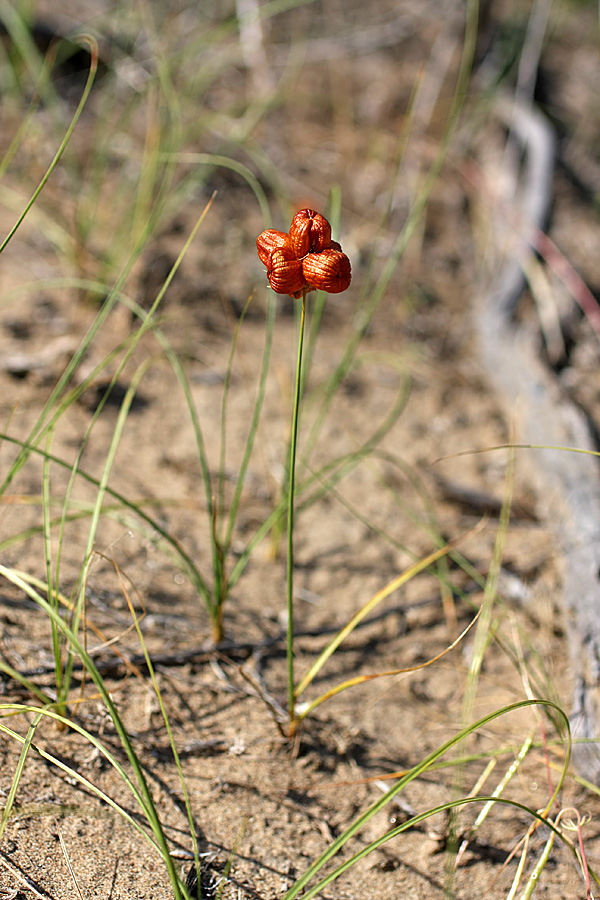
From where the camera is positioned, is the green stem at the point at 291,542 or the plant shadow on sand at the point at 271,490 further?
the plant shadow on sand at the point at 271,490

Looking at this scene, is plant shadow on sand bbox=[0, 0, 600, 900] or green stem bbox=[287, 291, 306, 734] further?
plant shadow on sand bbox=[0, 0, 600, 900]

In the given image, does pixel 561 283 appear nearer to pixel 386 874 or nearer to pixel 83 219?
pixel 83 219

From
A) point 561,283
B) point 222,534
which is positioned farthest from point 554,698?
point 561,283

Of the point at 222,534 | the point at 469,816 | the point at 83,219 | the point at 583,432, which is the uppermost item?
the point at 83,219

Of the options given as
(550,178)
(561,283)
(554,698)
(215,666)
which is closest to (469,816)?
(554,698)

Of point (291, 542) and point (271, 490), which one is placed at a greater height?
point (271, 490)

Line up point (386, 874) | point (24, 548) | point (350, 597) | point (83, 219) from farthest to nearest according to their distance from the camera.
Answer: point (83, 219) < point (350, 597) < point (24, 548) < point (386, 874)

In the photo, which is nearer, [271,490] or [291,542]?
[291,542]

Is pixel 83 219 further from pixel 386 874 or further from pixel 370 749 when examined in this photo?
pixel 386 874

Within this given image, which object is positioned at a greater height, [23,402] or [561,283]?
[561,283]

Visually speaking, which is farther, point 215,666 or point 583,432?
point 583,432

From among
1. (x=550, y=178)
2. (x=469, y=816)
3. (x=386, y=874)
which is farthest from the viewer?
(x=550, y=178)
